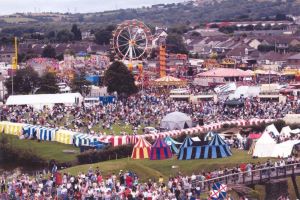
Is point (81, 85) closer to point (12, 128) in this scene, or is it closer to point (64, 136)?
point (12, 128)

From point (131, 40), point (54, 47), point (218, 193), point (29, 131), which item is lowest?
point (54, 47)

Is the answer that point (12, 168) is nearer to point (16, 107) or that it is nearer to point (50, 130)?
point (50, 130)

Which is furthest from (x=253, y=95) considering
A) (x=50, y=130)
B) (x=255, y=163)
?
(x=255, y=163)

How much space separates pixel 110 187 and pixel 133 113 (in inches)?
1126

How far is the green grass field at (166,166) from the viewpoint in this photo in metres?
38.9

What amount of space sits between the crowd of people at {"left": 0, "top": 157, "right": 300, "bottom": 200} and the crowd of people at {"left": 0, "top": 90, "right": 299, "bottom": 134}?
64.1ft

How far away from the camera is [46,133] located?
53969 mm

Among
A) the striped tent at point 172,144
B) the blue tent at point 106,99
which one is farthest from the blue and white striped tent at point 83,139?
the blue tent at point 106,99

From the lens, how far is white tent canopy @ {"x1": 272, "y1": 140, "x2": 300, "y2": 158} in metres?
41.0

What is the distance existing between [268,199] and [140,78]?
162 feet

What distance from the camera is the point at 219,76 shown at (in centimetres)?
8738

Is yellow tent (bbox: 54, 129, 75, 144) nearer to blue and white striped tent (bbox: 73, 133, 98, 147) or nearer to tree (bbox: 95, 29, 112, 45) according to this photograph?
blue and white striped tent (bbox: 73, 133, 98, 147)

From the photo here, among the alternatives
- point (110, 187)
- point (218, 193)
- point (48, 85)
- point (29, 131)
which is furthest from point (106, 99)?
point (218, 193)

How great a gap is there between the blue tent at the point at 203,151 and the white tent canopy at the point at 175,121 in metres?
11.4
